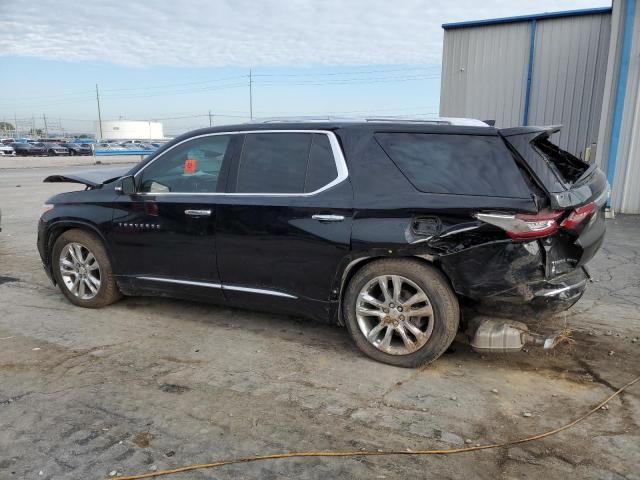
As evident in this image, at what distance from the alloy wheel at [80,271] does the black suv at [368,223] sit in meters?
0.39

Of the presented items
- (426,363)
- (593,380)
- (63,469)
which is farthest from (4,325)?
(593,380)

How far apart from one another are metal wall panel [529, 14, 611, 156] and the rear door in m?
9.72

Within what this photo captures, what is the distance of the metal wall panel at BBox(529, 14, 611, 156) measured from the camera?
445 inches

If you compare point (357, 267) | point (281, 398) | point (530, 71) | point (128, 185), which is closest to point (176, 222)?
point (128, 185)

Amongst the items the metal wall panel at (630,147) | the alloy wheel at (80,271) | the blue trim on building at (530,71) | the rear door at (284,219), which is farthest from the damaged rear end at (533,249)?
the blue trim on building at (530,71)

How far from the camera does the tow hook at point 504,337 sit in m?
3.67

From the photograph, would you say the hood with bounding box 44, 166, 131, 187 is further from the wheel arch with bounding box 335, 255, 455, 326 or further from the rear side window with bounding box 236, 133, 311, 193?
the wheel arch with bounding box 335, 255, 455, 326

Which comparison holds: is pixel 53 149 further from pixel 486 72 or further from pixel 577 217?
pixel 577 217

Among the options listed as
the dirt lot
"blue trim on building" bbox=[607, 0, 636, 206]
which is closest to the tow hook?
the dirt lot

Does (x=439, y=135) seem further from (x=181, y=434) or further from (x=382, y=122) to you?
(x=181, y=434)

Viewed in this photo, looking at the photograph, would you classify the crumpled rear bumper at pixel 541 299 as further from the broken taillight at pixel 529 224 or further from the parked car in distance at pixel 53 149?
the parked car in distance at pixel 53 149

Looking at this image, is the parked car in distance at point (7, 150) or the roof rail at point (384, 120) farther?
the parked car in distance at point (7, 150)

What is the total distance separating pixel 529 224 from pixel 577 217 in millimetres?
377

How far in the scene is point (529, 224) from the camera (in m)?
3.41
